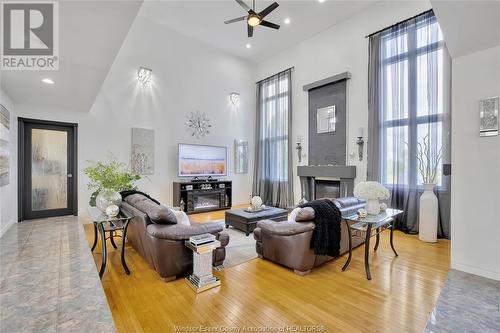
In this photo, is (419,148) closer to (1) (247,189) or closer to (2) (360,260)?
(2) (360,260)

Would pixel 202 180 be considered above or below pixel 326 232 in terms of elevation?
above

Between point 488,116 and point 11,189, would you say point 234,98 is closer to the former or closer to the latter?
point 11,189

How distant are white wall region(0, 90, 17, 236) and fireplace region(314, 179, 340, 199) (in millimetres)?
6335

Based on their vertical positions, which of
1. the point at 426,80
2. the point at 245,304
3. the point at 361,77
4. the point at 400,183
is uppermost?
the point at 361,77

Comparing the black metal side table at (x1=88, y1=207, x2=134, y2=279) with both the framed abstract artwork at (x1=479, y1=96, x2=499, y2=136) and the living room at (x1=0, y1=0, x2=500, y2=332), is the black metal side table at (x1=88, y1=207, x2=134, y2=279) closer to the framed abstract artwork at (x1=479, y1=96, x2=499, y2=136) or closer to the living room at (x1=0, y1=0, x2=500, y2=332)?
the living room at (x1=0, y1=0, x2=500, y2=332)

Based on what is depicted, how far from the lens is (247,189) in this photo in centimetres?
826

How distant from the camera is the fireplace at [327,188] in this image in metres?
5.96

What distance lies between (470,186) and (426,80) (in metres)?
2.62

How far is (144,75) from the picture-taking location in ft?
20.3

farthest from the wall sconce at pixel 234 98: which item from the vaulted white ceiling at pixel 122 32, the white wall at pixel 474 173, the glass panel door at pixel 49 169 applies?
the white wall at pixel 474 173

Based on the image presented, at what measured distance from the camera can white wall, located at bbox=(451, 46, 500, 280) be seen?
2625 millimetres

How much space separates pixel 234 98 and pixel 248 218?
497 cm

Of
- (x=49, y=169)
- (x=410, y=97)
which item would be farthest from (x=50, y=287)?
(x=410, y=97)

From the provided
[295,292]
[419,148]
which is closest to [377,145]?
[419,148]
